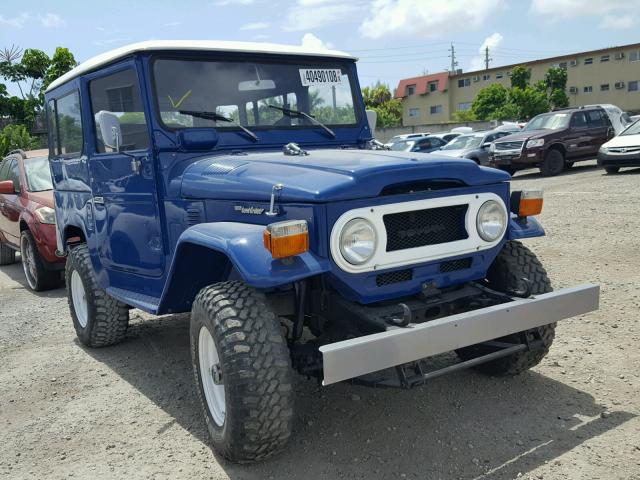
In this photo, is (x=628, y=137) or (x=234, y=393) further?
(x=628, y=137)

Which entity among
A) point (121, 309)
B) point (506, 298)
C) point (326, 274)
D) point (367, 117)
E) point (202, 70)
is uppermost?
point (202, 70)

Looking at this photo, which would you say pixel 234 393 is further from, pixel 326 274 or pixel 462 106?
pixel 462 106

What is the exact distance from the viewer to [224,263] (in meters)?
3.62

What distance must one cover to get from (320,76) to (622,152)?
11.5 m

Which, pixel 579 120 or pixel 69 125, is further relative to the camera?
pixel 579 120

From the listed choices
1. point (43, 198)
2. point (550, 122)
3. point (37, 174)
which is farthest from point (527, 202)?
point (550, 122)

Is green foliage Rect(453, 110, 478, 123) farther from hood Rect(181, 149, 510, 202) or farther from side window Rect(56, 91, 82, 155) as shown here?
hood Rect(181, 149, 510, 202)

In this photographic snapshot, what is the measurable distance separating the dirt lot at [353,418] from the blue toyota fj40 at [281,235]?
9.8 inches

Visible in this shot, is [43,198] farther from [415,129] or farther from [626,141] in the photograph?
[415,129]

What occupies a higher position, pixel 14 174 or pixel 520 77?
pixel 520 77

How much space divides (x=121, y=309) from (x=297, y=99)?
2177 millimetres

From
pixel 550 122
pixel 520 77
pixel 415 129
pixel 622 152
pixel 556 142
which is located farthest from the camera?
pixel 520 77

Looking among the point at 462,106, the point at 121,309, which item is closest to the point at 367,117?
the point at 121,309

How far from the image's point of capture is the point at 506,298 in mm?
3498
